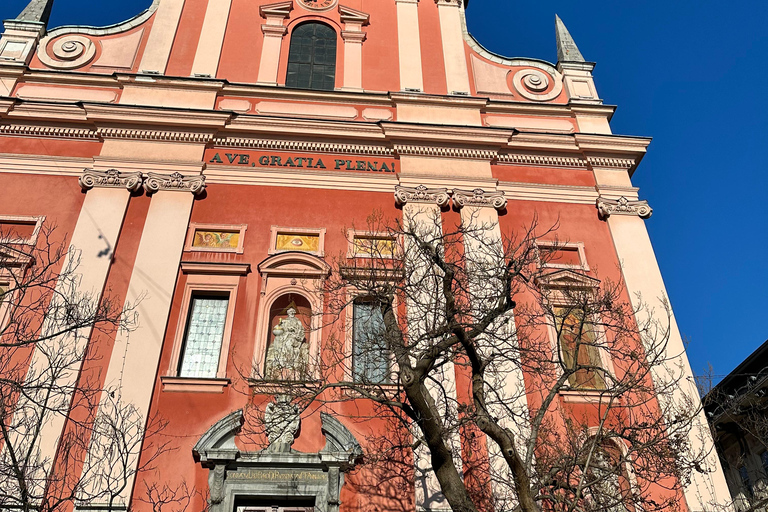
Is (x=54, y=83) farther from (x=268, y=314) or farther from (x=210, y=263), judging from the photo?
(x=268, y=314)

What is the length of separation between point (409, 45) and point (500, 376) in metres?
8.85

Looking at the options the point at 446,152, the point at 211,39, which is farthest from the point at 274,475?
the point at 211,39

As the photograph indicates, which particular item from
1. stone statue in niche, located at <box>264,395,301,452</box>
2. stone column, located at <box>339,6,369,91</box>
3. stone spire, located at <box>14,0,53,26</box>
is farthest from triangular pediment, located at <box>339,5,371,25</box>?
stone statue in niche, located at <box>264,395,301,452</box>

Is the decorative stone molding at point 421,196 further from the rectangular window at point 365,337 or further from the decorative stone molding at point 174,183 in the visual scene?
the decorative stone molding at point 174,183

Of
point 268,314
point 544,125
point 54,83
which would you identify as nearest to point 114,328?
point 268,314

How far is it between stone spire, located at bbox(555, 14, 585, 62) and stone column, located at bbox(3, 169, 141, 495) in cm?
1066

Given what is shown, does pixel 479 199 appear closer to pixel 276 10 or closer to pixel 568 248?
pixel 568 248

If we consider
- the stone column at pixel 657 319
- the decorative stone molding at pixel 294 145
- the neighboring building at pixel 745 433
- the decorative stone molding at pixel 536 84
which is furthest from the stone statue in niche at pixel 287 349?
the neighboring building at pixel 745 433

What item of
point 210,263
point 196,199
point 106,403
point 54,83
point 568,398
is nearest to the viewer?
point 106,403

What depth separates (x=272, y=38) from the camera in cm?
1642

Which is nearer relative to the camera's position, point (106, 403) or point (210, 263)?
point (106, 403)

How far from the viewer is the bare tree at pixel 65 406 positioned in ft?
31.8

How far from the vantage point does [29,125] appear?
14.1 meters

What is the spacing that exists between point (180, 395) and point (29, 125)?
23.5 feet
